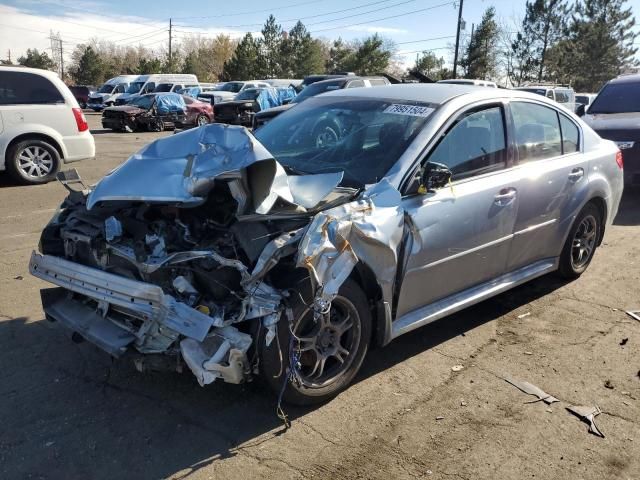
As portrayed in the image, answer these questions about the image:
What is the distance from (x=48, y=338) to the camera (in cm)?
395

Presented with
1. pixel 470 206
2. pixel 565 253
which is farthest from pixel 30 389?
pixel 565 253

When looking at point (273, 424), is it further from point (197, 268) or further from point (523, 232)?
point (523, 232)

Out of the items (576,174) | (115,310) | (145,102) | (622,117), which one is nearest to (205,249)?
(115,310)

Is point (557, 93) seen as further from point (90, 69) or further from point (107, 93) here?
point (90, 69)

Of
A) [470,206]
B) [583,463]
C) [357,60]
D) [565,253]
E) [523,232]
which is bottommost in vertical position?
[583,463]

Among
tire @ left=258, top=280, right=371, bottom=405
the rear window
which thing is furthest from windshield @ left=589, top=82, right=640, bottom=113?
the rear window

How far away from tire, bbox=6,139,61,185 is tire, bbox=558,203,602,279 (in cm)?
842

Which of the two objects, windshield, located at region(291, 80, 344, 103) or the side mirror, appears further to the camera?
windshield, located at region(291, 80, 344, 103)

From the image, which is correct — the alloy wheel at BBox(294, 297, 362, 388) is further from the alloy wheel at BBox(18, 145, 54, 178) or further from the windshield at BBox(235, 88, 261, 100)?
the windshield at BBox(235, 88, 261, 100)

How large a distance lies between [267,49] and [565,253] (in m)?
63.9

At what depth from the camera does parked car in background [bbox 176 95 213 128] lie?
23.1 metres

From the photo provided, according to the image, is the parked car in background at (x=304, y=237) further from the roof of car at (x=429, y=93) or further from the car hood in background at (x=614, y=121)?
the car hood in background at (x=614, y=121)

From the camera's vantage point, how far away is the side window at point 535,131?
4371 millimetres

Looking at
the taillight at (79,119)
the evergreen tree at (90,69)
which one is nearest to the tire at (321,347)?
the taillight at (79,119)
